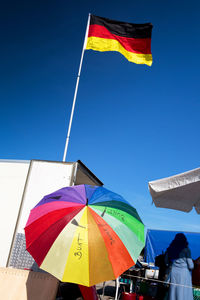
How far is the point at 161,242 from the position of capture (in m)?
10.9

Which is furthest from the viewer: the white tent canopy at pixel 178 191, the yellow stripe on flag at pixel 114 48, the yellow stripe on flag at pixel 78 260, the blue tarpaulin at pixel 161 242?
the blue tarpaulin at pixel 161 242

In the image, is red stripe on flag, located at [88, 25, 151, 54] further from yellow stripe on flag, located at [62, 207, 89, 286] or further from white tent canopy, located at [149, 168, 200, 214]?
yellow stripe on flag, located at [62, 207, 89, 286]

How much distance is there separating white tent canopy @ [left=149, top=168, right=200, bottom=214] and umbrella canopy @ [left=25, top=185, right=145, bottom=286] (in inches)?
68.5

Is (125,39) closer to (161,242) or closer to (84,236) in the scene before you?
(84,236)

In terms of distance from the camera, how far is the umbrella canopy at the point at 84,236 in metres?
2.27

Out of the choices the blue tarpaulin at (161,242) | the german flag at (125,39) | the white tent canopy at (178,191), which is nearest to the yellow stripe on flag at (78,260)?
the white tent canopy at (178,191)

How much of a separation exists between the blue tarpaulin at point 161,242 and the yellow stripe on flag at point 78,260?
9406 millimetres

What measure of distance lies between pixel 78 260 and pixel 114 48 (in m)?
7.82

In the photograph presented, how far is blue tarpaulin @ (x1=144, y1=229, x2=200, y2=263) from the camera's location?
10453 mm

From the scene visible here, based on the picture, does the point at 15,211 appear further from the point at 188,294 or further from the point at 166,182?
the point at 188,294

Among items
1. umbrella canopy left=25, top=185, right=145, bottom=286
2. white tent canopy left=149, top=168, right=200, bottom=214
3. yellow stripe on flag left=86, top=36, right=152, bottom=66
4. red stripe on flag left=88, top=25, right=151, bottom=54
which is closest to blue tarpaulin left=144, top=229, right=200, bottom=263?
white tent canopy left=149, top=168, right=200, bottom=214

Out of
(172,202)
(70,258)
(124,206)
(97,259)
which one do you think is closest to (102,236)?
(97,259)

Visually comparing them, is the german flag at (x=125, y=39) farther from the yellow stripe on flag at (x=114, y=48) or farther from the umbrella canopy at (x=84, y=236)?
the umbrella canopy at (x=84, y=236)

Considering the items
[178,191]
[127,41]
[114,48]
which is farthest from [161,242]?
[127,41]
